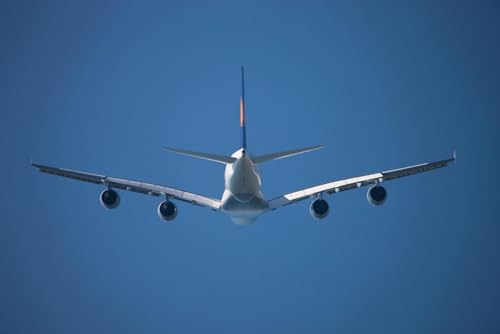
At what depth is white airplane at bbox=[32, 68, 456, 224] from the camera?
4153 cm

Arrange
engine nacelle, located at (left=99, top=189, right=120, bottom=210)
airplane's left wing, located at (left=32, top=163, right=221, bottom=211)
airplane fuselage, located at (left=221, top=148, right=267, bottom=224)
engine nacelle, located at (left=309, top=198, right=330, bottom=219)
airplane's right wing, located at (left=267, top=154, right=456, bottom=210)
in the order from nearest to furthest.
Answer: airplane fuselage, located at (left=221, top=148, right=267, bottom=224)
airplane's left wing, located at (left=32, top=163, right=221, bottom=211)
airplane's right wing, located at (left=267, top=154, right=456, bottom=210)
engine nacelle, located at (left=99, top=189, right=120, bottom=210)
engine nacelle, located at (left=309, top=198, right=330, bottom=219)

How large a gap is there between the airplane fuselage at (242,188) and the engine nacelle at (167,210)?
4585 mm

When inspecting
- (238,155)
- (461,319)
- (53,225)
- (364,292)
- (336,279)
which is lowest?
(238,155)

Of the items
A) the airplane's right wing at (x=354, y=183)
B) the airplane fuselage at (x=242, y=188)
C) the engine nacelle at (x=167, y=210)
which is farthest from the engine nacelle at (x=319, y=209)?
the engine nacelle at (x=167, y=210)

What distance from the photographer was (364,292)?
127 metres

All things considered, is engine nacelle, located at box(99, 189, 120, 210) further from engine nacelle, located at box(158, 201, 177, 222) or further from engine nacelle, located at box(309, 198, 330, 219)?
engine nacelle, located at box(309, 198, 330, 219)

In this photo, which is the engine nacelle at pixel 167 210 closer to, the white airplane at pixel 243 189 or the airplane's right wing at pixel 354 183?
the white airplane at pixel 243 189

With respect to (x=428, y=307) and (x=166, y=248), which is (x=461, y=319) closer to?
(x=428, y=307)

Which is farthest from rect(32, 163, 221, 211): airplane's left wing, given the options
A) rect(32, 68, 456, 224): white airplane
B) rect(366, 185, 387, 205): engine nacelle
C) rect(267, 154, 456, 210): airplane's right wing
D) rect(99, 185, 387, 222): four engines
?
rect(366, 185, 387, 205): engine nacelle

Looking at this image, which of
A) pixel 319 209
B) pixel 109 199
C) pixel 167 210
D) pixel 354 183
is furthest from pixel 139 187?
pixel 354 183

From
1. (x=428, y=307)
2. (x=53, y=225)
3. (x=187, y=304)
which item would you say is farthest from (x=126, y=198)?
(x=428, y=307)

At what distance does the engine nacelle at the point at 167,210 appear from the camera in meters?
46.6

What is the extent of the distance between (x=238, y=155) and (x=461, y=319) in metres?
85.5

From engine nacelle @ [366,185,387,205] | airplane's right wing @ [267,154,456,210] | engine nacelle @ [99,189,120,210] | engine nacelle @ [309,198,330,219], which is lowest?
engine nacelle @ [99,189,120,210]
